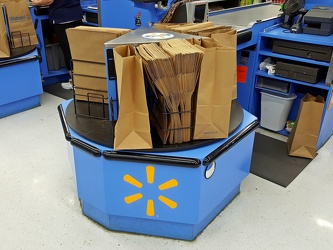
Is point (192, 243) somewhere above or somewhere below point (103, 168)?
below

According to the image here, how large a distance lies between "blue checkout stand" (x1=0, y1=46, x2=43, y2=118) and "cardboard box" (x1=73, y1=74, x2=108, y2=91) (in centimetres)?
170

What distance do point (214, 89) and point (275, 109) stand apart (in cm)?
182

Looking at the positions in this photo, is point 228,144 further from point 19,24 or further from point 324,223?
point 19,24

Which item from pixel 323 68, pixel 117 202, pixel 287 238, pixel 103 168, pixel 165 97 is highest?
pixel 165 97

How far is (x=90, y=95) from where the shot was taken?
7.06ft

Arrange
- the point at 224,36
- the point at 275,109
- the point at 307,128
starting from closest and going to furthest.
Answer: the point at 224,36 → the point at 307,128 → the point at 275,109

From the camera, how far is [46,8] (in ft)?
13.5

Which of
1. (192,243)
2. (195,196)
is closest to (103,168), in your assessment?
(195,196)

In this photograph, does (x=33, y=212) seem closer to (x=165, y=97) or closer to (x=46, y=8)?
(x=165, y=97)

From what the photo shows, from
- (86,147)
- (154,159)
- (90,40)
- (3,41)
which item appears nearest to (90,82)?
(90,40)

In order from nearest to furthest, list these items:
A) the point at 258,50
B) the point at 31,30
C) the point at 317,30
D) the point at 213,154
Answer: the point at 213,154 → the point at 317,30 → the point at 258,50 → the point at 31,30

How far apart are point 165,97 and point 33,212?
4.39ft

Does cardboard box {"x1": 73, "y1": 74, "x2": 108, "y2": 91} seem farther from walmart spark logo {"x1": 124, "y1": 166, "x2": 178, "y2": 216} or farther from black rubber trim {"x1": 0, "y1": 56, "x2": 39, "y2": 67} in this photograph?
black rubber trim {"x1": 0, "y1": 56, "x2": 39, "y2": 67}

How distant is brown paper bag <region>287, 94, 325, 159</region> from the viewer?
2.90 metres
